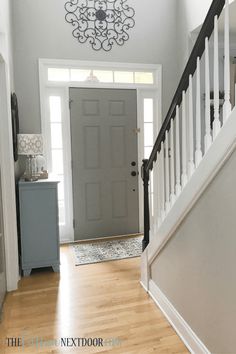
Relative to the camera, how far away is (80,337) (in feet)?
6.91

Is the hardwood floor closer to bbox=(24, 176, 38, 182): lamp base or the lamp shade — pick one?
bbox=(24, 176, 38, 182): lamp base

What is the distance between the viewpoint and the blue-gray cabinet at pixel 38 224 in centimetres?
307

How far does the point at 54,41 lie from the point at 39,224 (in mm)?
2392

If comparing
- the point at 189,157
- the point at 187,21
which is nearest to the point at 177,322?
the point at 189,157

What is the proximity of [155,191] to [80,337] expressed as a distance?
1286mm

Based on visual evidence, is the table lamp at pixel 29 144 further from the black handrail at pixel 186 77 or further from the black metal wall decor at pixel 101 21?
the black metal wall decor at pixel 101 21

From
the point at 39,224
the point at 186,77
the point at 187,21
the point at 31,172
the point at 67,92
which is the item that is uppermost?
the point at 187,21

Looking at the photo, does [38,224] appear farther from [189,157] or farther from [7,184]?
[189,157]

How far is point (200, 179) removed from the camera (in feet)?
5.85

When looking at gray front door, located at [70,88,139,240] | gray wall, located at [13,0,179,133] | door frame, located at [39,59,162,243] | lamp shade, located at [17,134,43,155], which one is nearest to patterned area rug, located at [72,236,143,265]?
gray front door, located at [70,88,139,240]

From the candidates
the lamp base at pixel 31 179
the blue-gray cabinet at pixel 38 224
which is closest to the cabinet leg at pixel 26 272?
the blue-gray cabinet at pixel 38 224

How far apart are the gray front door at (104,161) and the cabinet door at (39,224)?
1012 millimetres

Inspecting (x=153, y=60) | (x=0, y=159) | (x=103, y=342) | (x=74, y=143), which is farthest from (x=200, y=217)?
(x=153, y=60)

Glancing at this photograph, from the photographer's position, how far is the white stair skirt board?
150cm
